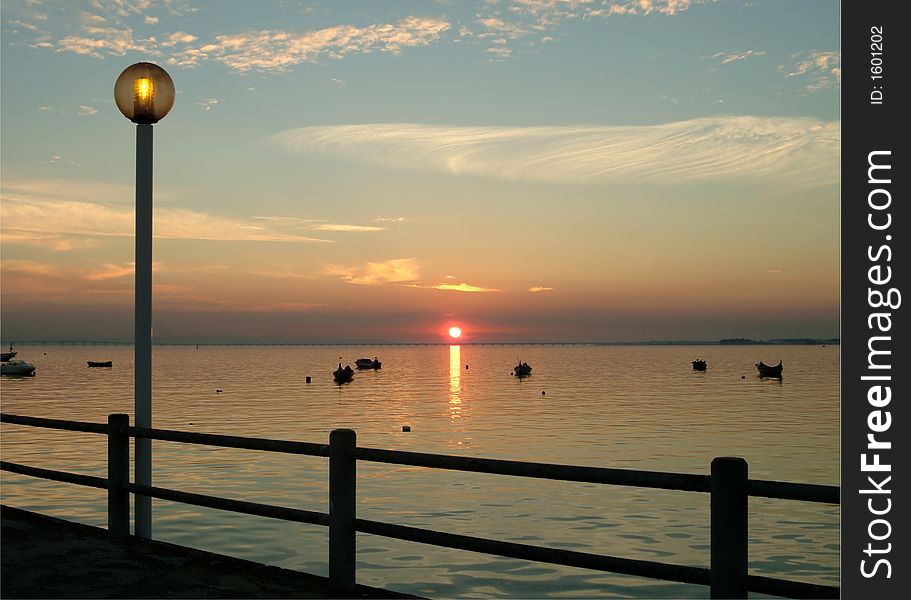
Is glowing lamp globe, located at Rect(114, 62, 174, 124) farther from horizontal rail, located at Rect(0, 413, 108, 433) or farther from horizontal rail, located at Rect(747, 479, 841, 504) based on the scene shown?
horizontal rail, located at Rect(747, 479, 841, 504)

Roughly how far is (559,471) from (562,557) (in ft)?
1.99

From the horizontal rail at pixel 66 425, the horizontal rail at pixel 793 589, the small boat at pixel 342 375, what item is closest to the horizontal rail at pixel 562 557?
the horizontal rail at pixel 793 589

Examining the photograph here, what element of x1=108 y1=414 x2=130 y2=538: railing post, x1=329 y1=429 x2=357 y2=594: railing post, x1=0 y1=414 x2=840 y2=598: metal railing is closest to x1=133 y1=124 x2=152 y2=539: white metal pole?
x1=108 y1=414 x2=130 y2=538: railing post

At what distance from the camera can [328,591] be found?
284 inches

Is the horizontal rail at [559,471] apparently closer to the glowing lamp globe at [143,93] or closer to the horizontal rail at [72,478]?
the horizontal rail at [72,478]

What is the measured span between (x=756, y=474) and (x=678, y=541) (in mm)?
14654

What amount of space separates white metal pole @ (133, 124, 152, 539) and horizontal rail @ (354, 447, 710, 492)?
10.4 ft

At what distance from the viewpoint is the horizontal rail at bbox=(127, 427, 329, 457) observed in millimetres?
7609

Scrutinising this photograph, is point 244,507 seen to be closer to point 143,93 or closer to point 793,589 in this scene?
point 143,93

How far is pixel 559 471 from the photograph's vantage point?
21.3 ft

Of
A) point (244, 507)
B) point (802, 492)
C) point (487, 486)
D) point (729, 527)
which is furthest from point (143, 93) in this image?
point (487, 486)
